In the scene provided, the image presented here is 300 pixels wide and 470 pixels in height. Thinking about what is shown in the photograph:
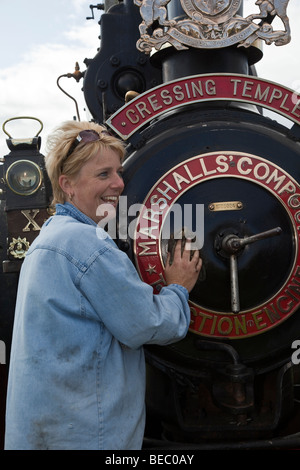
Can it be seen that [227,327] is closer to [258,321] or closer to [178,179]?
[258,321]

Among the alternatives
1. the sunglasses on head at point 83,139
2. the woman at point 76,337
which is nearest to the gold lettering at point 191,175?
the sunglasses on head at point 83,139

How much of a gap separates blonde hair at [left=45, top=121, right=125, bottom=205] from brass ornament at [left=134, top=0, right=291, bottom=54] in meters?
0.76

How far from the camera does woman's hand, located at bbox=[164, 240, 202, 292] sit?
1.65 meters

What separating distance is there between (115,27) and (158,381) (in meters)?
2.18

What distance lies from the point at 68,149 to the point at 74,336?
57cm

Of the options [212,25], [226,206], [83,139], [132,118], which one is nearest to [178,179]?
[226,206]

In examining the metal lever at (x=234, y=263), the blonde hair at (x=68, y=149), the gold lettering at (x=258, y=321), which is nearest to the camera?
the blonde hair at (x=68, y=149)

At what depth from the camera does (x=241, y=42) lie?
2.16 metres

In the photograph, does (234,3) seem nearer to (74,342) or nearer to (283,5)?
(283,5)

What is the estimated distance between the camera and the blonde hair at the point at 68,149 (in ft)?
5.03

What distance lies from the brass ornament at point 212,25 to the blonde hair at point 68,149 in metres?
0.76

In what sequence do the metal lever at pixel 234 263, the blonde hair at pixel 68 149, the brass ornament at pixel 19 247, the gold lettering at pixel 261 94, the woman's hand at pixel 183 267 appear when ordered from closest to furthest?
the blonde hair at pixel 68 149, the woman's hand at pixel 183 267, the metal lever at pixel 234 263, the gold lettering at pixel 261 94, the brass ornament at pixel 19 247

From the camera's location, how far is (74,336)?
1.37 meters

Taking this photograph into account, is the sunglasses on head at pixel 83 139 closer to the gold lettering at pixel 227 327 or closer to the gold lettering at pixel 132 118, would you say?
the gold lettering at pixel 132 118
